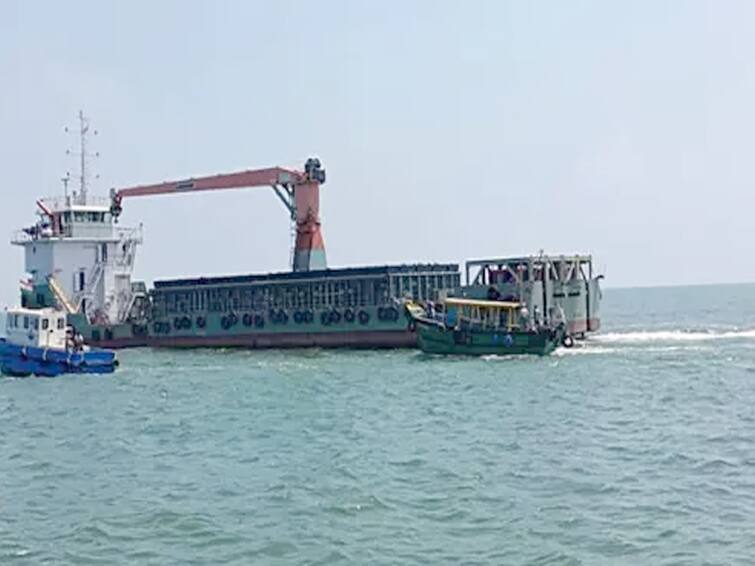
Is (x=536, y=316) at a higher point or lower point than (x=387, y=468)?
higher

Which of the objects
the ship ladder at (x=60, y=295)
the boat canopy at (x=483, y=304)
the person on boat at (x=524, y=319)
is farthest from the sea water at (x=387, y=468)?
the ship ladder at (x=60, y=295)

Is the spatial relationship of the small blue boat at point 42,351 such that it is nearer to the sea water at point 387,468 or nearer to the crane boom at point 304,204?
the sea water at point 387,468

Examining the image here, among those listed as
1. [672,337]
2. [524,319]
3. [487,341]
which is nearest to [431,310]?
[487,341]

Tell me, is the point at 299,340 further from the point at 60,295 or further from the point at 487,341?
the point at 60,295

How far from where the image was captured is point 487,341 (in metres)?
46.3

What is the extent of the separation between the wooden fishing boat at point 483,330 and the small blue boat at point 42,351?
12.8 meters

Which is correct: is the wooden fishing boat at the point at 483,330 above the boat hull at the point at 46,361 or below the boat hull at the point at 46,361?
above

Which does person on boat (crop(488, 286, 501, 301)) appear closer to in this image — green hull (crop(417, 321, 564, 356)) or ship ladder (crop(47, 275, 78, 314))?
green hull (crop(417, 321, 564, 356))

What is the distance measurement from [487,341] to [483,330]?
49 centimetres

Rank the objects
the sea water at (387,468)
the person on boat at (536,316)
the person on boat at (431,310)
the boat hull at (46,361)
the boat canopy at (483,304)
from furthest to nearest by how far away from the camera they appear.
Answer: the person on boat at (536,316)
the person on boat at (431,310)
the boat canopy at (483,304)
the boat hull at (46,361)
the sea water at (387,468)

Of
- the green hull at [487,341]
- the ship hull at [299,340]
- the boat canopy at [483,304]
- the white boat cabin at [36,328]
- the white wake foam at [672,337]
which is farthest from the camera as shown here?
the white wake foam at [672,337]

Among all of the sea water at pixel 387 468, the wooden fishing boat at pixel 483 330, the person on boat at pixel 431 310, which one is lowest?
the sea water at pixel 387 468

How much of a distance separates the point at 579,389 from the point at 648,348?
1507cm

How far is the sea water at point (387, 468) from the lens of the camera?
54.1ft
